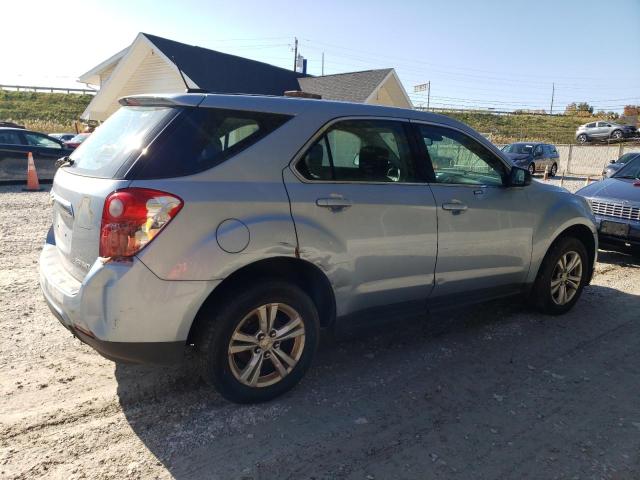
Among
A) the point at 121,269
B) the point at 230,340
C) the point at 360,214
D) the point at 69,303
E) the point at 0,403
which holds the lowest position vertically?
the point at 0,403

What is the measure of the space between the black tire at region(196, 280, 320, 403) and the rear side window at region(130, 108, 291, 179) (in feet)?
2.54

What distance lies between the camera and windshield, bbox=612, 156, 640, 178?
7.54 meters

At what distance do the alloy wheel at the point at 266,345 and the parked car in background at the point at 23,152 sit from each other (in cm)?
1252

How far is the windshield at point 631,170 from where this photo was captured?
297 inches

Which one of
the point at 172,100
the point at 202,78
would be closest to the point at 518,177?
the point at 172,100

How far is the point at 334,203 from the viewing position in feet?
10.2

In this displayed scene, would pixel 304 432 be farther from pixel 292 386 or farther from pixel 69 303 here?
pixel 69 303

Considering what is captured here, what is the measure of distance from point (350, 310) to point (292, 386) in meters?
0.62

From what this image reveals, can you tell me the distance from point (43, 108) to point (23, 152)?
50.8m

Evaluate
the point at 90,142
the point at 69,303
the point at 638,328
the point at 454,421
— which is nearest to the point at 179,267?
the point at 69,303

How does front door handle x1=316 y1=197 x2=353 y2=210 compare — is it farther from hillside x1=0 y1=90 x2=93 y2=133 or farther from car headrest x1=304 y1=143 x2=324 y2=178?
hillside x1=0 y1=90 x2=93 y2=133

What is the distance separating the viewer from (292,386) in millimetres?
3176

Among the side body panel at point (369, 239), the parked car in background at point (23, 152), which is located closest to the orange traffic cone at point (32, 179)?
the parked car in background at point (23, 152)

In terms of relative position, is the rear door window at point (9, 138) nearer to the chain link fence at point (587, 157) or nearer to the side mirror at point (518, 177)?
the side mirror at point (518, 177)
